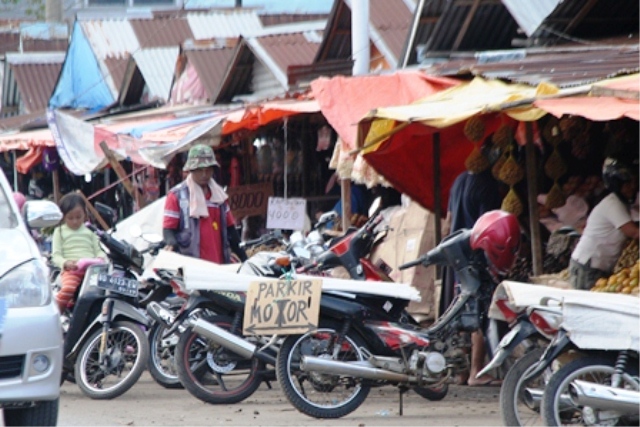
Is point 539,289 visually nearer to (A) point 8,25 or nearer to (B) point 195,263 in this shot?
(B) point 195,263

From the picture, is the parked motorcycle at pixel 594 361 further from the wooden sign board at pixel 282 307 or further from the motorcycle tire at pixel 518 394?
the wooden sign board at pixel 282 307

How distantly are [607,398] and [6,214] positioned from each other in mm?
3661

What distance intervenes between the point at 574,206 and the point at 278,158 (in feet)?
23.5

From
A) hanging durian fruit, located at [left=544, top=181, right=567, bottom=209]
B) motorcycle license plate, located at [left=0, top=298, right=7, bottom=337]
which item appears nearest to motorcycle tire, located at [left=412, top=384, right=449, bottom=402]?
hanging durian fruit, located at [left=544, top=181, right=567, bottom=209]

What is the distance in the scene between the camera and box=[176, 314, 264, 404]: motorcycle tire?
8.98 metres

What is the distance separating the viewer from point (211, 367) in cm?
904

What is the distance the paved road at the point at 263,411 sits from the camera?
27.6 ft

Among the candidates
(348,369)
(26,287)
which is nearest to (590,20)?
(348,369)

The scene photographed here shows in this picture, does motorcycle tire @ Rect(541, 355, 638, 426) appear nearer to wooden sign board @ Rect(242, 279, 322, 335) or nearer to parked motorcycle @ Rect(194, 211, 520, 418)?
parked motorcycle @ Rect(194, 211, 520, 418)

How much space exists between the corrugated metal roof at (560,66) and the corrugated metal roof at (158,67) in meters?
13.5

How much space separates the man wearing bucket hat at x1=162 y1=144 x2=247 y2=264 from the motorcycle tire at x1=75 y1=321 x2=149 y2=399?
1.08 meters

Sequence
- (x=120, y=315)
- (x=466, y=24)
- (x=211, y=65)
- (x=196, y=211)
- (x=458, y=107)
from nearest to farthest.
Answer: (x=458, y=107) < (x=120, y=315) < (x=196, y=211) < (x=466, y=24) < (x=211, y=65)

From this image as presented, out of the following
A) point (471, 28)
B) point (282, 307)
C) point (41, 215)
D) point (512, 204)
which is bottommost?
point (282, 307)

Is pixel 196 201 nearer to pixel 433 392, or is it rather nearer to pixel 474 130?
pixel 474 130
